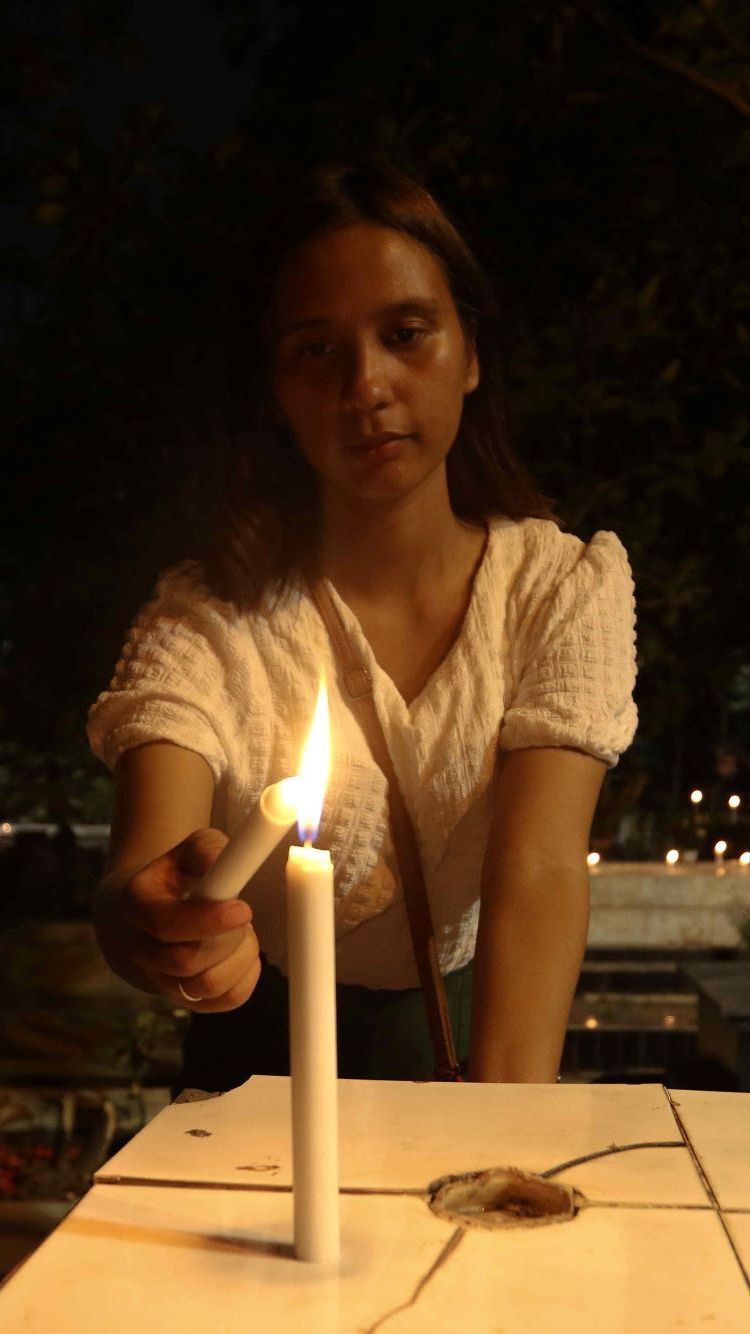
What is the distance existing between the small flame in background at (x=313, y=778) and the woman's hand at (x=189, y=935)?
0.08 meters

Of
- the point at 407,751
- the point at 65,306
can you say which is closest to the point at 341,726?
the point at 407,751

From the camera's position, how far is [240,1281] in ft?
3.17

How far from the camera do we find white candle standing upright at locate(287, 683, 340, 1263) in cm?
Answer: 91

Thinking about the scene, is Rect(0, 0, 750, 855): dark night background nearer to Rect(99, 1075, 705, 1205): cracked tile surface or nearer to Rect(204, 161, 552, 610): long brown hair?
Rect(204, 161, 552, 610): long brown hair

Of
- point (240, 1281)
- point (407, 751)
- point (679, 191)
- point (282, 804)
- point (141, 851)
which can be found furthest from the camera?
point (679, 191)

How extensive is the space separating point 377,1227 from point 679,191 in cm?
427

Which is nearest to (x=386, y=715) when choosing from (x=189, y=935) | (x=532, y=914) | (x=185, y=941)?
(x=532, y=914)

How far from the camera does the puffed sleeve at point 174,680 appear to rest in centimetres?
200

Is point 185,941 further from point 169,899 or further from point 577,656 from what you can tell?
point 577,656

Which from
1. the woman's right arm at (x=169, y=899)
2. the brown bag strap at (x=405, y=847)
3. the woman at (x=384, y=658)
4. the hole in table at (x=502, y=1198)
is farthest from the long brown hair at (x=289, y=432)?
the hole in table at (x=502, y=1198)

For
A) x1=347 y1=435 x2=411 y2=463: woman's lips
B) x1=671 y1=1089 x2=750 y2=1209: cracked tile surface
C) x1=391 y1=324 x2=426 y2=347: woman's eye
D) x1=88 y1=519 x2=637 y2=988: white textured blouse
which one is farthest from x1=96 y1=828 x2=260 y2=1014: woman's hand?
x1=391 y1=324 x2=426 y2=347: woman's eye

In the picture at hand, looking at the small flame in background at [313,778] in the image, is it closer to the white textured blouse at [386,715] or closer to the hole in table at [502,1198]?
the hole in table at [502,1198]

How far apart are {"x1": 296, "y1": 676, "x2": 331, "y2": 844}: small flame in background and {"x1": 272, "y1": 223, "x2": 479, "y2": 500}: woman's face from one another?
113 cm

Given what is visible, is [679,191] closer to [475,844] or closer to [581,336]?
[581,336]
